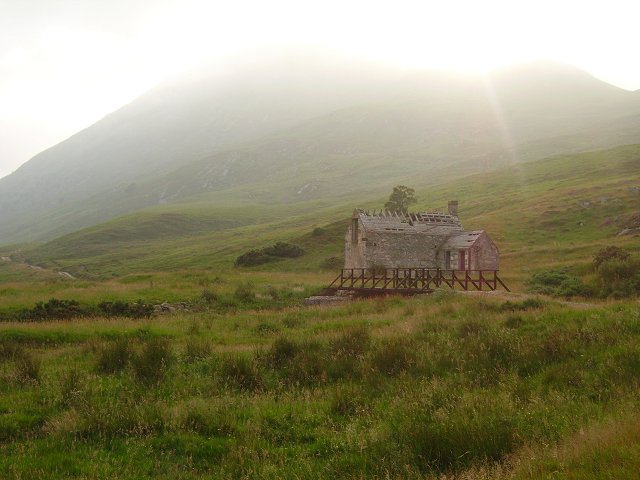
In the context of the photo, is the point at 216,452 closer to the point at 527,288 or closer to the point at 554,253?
the point at 527,288

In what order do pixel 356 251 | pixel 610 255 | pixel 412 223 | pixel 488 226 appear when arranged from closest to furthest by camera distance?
1. pixel 610 255
2. pixel 356 251
3. pixel 412 223
4. pixel 488 226

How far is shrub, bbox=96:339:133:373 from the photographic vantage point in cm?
1229

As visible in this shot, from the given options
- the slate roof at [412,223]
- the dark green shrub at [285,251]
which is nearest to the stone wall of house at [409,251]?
the slate roof at [412,223]

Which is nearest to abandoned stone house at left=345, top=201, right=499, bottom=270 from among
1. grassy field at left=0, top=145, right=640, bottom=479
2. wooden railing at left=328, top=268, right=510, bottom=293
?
wooden railing at left=328, top=268, right=510, bottom=293

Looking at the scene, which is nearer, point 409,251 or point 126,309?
point 126,309

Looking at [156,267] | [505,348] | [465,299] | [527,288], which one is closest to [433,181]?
[156,267]

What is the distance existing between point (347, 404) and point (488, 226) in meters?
60.9

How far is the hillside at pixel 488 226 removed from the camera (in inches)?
2157

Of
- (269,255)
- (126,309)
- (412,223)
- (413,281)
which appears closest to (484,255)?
(412,223)

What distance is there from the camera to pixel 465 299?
2369 centimetres

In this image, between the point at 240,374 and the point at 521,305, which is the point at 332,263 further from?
the point at 240,374

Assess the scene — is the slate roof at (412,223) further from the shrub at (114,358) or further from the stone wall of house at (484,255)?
the shrub at (114,358)

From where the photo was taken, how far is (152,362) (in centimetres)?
1204

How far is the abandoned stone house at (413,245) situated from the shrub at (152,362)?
1437 inches
